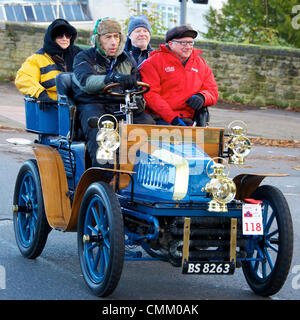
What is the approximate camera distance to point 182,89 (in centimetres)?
647

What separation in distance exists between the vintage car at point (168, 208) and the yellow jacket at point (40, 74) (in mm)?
1627

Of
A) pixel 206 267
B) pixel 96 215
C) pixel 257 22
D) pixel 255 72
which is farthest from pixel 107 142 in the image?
pixel 257 22

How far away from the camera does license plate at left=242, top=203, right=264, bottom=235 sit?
16.6ft

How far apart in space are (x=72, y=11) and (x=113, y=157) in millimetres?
41555

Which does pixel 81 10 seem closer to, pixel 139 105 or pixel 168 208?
pixel 139 105

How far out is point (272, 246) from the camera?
5.32m

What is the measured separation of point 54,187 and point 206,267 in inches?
73.9

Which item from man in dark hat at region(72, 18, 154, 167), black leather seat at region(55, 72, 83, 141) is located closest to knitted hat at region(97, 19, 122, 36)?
man in dark hat at region(72, 18, 154, 167)

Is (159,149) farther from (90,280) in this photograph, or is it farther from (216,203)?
(90,280)

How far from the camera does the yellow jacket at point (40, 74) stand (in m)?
7.66

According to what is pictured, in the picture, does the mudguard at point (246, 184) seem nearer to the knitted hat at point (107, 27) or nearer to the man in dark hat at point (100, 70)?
the man in dark hat at point (100, 70)

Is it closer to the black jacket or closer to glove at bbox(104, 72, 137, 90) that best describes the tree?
the black jacket

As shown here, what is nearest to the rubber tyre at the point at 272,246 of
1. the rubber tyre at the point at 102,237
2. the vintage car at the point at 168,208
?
the vintage car at the point at 168,208

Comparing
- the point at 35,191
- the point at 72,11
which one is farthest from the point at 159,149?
the point at 72,11
